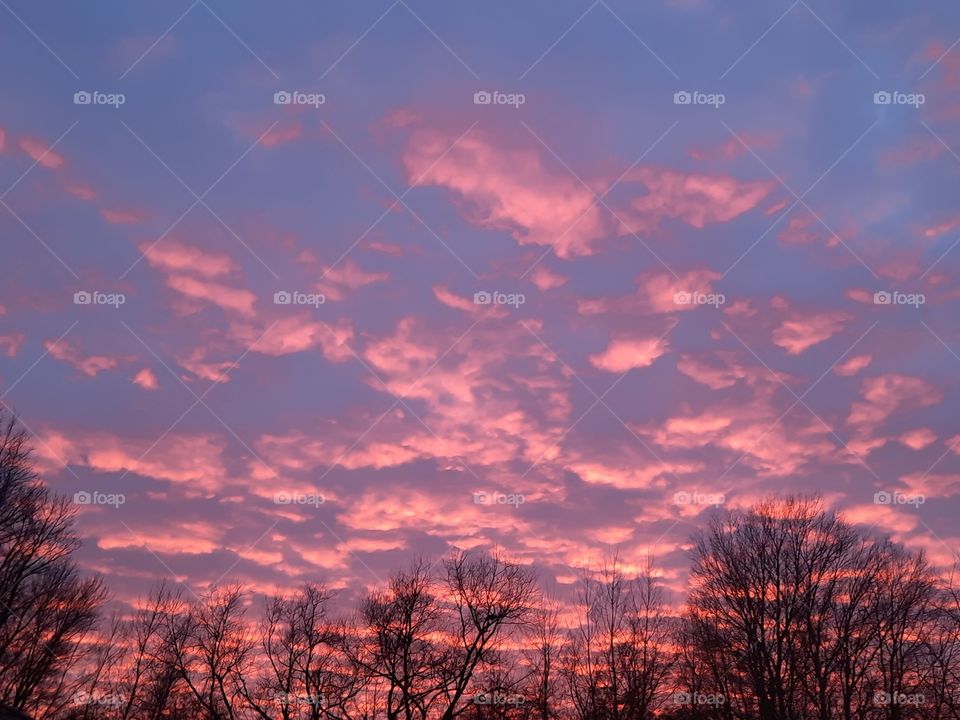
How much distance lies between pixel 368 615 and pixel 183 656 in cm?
1276

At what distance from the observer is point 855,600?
4722 cm

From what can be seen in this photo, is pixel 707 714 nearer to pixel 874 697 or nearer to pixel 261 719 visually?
pixel 874 697

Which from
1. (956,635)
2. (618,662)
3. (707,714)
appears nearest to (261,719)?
(618,662)

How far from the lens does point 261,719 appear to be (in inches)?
1973

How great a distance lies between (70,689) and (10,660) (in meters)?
5.74

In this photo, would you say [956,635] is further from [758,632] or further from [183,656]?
[183,656]

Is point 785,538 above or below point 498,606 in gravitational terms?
above

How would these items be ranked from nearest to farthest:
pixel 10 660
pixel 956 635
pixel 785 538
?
pixel 10 660, pixel 956 635, pixel 785 538

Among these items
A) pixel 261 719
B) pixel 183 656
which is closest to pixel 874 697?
pixel 261 719

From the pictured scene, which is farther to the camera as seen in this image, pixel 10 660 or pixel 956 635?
pixel 956 635

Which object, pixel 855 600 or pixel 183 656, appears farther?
pixel 183 656

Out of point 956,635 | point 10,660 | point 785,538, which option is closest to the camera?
point 10,660

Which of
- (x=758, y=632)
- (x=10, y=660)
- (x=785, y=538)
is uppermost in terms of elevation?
(x=785, y=538)

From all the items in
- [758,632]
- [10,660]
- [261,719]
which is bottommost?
[261,719]
